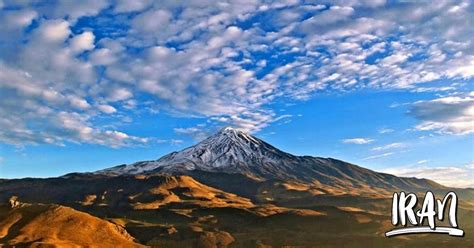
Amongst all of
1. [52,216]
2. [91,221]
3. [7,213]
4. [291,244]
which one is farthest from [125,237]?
[291,244]

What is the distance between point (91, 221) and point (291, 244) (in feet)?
255

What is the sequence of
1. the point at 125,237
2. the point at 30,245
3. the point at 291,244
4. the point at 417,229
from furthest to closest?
the point at 291,244
the point at 125,237
the point at 30,245
the point at 417,229

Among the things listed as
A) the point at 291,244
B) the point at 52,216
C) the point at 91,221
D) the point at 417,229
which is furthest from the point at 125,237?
the point at 417,229

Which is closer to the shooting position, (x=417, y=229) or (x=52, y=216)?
(x=417, y=229)

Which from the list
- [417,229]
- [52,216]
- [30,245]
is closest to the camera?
[417,229]

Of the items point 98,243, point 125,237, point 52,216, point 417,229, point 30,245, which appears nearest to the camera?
point 417,229

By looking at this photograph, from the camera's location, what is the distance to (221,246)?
192000mm

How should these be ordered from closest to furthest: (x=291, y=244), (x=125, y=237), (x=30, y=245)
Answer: (x=30, y=245) < (x=125, y=237) < (x=291, y=244)

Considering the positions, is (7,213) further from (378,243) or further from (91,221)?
(378,243)

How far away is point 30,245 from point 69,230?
28.7 meters

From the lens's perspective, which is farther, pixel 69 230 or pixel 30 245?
pixel 69 230

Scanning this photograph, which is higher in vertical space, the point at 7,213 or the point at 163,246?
the point at 7,213

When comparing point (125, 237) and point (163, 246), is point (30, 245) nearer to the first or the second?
point (125, 237)

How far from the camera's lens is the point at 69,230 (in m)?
165
